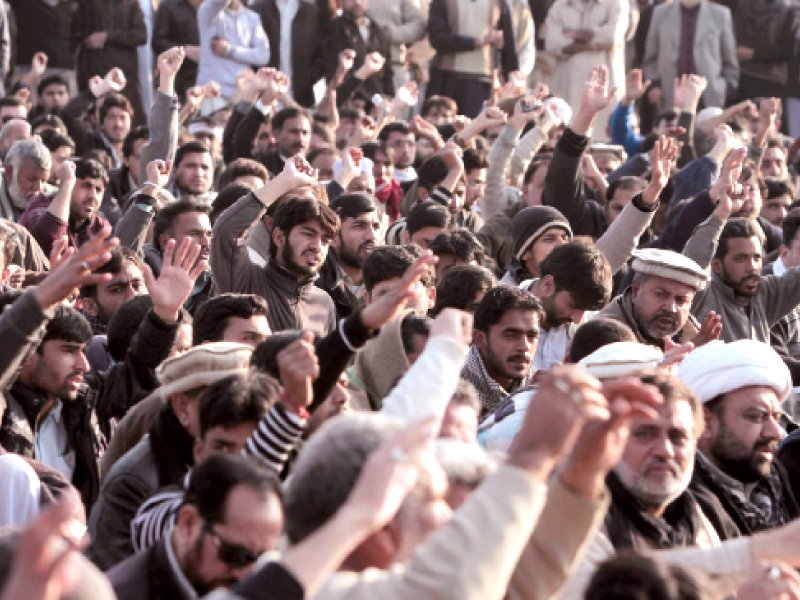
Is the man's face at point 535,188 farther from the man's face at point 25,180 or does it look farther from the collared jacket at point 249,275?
the collared jacket at point 249,275

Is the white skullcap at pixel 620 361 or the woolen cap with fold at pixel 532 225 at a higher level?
the white skullcap at pixel 620 361

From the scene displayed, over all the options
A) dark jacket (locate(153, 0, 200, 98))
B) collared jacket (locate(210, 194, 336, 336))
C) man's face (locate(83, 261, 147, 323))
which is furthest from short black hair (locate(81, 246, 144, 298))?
dark jacket (locate(153, 0, 200, 98))

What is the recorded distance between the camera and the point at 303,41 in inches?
709

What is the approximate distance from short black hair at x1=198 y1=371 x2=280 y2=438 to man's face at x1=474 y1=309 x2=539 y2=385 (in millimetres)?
2376

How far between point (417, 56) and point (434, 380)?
49.8 ft

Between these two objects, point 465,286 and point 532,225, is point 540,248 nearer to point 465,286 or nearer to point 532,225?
point 532,225

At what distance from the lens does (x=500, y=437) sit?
6.11 meters

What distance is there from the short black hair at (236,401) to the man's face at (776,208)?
357 inches

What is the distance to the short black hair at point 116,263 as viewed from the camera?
848 cm

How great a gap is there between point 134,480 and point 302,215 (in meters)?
3.07

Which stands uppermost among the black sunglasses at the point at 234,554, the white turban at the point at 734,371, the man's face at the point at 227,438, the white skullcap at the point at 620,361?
the black sunglasses at the point at 234,554

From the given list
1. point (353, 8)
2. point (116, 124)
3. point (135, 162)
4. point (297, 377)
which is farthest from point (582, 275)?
point (353, 8)

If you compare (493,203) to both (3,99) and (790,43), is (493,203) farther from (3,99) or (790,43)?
(790,43)

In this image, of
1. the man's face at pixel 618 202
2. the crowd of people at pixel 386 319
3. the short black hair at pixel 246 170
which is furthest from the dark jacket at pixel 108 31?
the man's face at pixel 618 202
